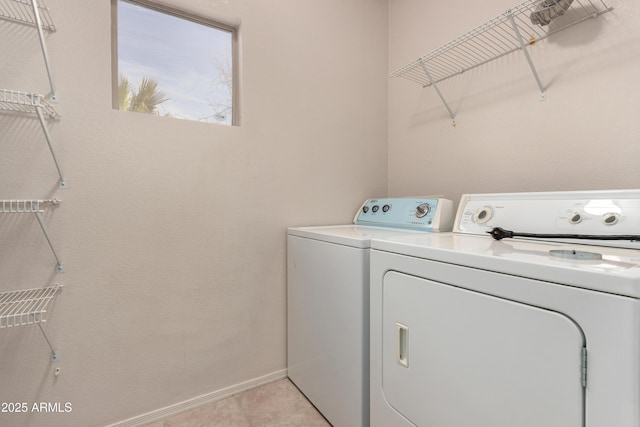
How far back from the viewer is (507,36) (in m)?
1.51

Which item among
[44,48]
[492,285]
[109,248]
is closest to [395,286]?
[492,285]

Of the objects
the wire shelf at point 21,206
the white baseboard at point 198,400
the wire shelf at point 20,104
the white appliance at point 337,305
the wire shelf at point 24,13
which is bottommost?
the white baseboard at point 198,400

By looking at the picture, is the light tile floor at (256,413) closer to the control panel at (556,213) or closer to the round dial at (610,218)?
the control panel at (556,213)

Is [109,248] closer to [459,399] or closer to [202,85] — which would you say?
[202,85]

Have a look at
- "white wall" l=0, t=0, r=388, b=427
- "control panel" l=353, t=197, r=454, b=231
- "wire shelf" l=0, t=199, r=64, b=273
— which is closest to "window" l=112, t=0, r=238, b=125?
"white wall" l=0, t=0, r=388, b=427

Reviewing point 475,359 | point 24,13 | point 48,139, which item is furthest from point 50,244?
point 475,359

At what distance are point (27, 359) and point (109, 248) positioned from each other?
1.71 feet

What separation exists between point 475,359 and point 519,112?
1277 millimetres

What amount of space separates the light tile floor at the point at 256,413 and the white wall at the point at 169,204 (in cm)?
9

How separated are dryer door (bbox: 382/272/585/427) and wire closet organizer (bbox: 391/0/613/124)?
119cm

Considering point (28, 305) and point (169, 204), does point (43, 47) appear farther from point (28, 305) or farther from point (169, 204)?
point (28, 305)

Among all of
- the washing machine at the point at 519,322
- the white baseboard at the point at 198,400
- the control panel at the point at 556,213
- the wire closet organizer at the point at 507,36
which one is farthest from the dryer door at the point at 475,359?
the wire closet organizer at the point at 507,36

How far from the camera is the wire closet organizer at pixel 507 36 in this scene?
48.9 inches

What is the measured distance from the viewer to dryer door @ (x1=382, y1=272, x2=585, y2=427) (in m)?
0.64
